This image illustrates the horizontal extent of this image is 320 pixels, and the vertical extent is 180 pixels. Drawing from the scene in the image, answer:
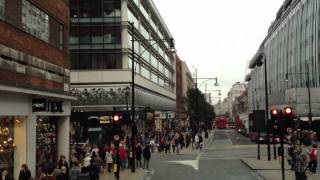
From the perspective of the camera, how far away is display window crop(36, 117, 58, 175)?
29008 mm

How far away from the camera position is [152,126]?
3056 inches

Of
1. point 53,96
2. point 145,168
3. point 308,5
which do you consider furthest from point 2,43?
point 308,5

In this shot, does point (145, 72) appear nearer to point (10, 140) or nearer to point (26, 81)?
point (26, 81)

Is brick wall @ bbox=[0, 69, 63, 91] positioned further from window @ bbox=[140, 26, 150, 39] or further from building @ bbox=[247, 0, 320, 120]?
window @ bbox=[140, 26, 150, 39]

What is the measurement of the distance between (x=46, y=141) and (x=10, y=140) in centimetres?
666

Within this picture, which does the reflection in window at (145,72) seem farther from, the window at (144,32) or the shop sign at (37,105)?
the shop sign at (37,105)

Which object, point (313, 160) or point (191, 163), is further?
point (191, 163)

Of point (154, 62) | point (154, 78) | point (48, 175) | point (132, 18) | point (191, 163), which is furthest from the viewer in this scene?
point (154, 62)

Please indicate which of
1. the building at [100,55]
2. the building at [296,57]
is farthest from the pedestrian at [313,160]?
the building at [100,55]

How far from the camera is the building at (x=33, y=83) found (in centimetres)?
2400

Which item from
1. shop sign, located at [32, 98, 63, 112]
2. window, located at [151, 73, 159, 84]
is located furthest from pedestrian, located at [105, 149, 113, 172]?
window, located at [151, 73, 159, 84]

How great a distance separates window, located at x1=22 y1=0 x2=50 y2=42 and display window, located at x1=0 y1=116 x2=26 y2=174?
4082 mm

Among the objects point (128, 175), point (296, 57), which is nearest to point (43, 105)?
point (128, 175)

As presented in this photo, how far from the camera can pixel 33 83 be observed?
27297 mm
